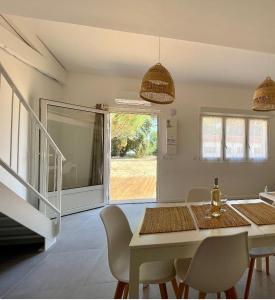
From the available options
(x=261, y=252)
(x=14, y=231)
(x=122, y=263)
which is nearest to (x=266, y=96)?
(x=261, y=252)

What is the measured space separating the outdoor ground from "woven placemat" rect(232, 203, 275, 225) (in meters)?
3.01

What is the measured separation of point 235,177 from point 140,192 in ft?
7.81

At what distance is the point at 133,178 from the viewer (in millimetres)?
5688

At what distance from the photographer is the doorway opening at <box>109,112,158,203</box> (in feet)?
16.4

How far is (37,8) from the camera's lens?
1.86m

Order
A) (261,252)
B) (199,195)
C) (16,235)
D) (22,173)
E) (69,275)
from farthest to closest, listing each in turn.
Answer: (22,173) < (16,235) < (199,195) < (69,275) < (261,252)

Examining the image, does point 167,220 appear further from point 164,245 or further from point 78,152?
point 78,152

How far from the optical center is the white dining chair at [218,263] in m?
1.19

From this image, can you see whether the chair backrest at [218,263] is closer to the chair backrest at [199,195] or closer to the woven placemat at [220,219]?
the woven placemat at [220,219]

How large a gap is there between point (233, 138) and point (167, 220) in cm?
437

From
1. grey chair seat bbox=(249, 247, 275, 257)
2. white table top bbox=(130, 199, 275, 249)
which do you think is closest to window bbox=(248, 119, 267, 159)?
grey chair seat bbox=(249, 247, 275, 257)

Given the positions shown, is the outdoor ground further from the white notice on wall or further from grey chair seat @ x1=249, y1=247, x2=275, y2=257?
grey chair seat @ x1=249, y1=247, x2=275, y2=257

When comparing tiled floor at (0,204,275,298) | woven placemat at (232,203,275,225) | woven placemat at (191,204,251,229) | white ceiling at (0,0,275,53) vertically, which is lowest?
tiled floor at (0,204,275,298)

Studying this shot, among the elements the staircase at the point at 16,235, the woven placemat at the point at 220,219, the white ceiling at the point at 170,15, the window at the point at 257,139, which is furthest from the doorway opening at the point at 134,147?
the woven placemat at the point at 220,219
